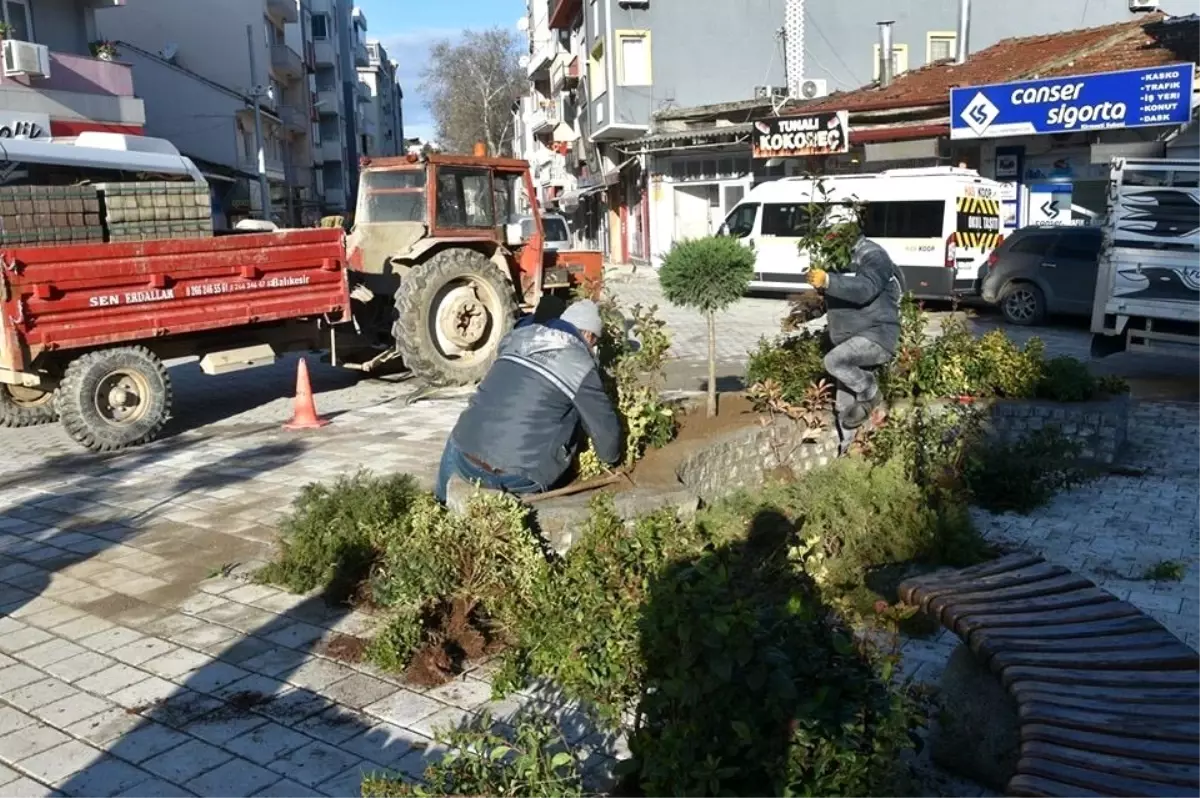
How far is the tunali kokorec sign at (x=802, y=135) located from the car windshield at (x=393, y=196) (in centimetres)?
1339

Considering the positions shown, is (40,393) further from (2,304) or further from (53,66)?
(53,66)

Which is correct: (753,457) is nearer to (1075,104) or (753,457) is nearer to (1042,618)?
(1042,618)

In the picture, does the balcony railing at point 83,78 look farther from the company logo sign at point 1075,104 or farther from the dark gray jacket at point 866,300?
the dark gray jacket at point 866,300

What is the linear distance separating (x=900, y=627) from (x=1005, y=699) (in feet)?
4.03

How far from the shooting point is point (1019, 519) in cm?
619

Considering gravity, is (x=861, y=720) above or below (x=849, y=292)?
below

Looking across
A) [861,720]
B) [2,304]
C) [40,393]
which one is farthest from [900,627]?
[40,393]

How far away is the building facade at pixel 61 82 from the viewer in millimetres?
19656

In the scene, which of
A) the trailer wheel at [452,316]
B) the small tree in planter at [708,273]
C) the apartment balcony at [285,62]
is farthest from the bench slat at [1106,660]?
the apartment balcony at [285,62]

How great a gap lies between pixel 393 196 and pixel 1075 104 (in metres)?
12.7

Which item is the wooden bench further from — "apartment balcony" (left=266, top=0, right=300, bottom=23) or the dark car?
"apartment balcony" (left=266, top=0, right=300, bottom=23)

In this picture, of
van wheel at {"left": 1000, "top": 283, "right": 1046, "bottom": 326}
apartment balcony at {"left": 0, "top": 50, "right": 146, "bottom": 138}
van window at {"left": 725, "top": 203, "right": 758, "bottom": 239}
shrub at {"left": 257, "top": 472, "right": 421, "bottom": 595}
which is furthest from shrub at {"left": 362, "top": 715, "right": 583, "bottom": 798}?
apartment balcony at {"left": 0, "top": 50, "right": 146, "bottom": 138}

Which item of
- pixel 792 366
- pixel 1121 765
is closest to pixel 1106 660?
pixel 1121 765

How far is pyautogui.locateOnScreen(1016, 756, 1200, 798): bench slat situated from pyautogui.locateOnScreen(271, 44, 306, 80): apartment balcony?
43069 millimetres
